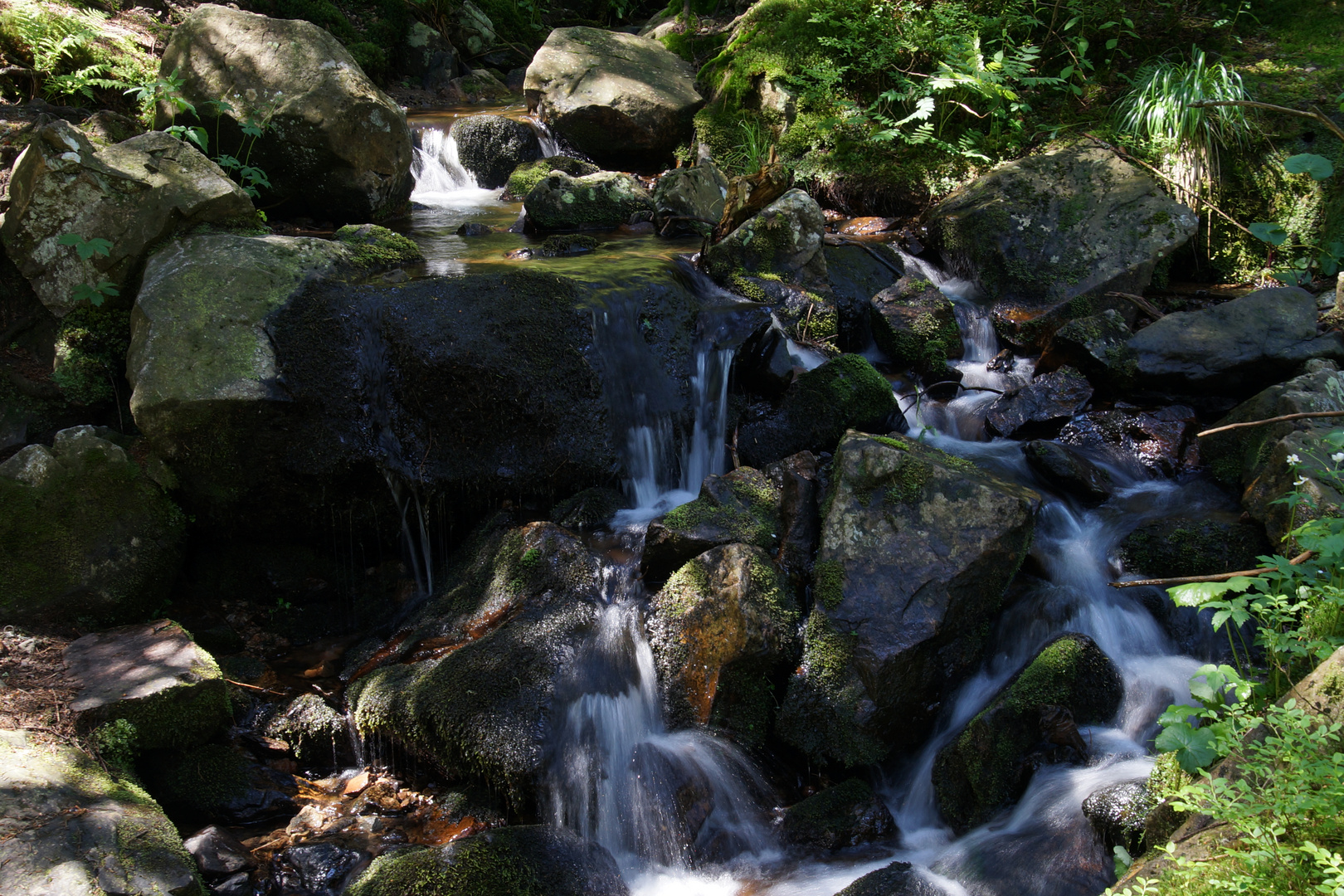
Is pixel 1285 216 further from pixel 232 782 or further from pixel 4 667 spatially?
pixel 4 667

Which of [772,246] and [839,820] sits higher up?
[772,246]

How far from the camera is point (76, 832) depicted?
9.36 ft

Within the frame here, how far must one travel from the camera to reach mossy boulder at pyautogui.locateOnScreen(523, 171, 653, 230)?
27.2ft

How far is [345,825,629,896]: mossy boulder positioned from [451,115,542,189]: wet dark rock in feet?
28.2

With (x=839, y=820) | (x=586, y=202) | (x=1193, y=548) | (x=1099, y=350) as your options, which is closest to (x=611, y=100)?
(x=586, y=202)

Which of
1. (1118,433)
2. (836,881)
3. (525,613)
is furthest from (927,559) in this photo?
(1118,433)

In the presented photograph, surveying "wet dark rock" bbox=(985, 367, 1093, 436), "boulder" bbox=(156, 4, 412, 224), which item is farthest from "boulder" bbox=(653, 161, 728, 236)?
"wet dark rock" bbox=(985, 367, 1093, 436)

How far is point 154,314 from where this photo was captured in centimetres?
497

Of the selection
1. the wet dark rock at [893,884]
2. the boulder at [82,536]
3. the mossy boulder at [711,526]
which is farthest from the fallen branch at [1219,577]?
the boulder at [82,536]

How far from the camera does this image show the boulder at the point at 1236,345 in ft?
19.0

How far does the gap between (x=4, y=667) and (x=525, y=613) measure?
2.46 metres

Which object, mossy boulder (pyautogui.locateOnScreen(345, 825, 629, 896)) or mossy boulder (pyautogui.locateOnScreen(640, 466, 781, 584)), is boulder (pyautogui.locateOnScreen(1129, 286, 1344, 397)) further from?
mossy boulder (pyautogui.locateOnScreen(345, 825, 629, 896))

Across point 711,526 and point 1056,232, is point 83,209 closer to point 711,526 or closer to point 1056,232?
point 711,526

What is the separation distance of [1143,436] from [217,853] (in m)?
6.24
